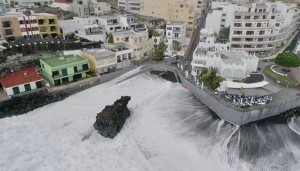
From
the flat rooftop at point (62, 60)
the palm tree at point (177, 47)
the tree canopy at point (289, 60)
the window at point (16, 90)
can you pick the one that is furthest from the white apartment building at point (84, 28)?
the tree canopy at point (289, 60)

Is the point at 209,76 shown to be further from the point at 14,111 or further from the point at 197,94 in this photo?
the point at 14,111

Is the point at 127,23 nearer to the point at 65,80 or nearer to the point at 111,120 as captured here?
the point at 65,80

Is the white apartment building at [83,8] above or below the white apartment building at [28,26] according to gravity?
above

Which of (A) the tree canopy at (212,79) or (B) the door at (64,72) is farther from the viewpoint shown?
(B) the door at (64,72)

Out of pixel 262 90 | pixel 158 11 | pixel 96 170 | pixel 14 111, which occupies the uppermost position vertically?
pixel 158 11

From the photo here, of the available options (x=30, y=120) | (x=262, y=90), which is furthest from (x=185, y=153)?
(x=30, y=120)

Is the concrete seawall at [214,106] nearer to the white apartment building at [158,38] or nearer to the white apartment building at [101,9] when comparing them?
the white apartment building at [158,38]

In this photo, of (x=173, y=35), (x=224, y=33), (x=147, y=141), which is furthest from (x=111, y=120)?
(x=224, y=33)
